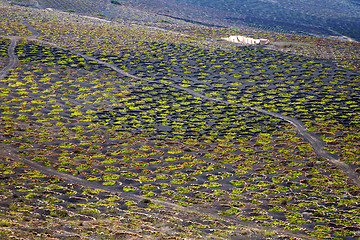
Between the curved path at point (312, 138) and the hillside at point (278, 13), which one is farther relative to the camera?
the hillside at point (278, 13)

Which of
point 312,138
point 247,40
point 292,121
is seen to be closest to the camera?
point 312,138

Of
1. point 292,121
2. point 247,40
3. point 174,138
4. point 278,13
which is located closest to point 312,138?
point 292,121

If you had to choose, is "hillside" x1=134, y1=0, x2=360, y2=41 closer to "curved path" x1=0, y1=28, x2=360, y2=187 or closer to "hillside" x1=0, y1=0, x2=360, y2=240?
"hillside" x1=0, y1=0, x2=360, y2=240

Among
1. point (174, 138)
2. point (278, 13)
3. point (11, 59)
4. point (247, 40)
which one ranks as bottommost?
point (174, 138)

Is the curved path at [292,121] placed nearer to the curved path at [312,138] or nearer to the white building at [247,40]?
the curved path at [312,138]

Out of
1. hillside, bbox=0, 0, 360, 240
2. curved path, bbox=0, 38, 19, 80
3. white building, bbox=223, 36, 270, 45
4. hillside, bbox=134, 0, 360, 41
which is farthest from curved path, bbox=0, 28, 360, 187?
hillside, bbox=134, 0, 360, 41

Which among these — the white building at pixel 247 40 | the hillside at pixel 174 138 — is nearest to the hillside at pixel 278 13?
the white building at pixel 247 40

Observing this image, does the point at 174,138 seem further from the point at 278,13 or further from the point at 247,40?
the point at 278,13

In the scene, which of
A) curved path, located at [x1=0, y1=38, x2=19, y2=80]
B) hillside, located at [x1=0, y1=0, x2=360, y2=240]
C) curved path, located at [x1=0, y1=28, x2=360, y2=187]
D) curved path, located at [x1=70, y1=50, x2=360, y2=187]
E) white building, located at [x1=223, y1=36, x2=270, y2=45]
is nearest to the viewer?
hillside, located at [x1=0, y1=0, x2=360, y2=240]
